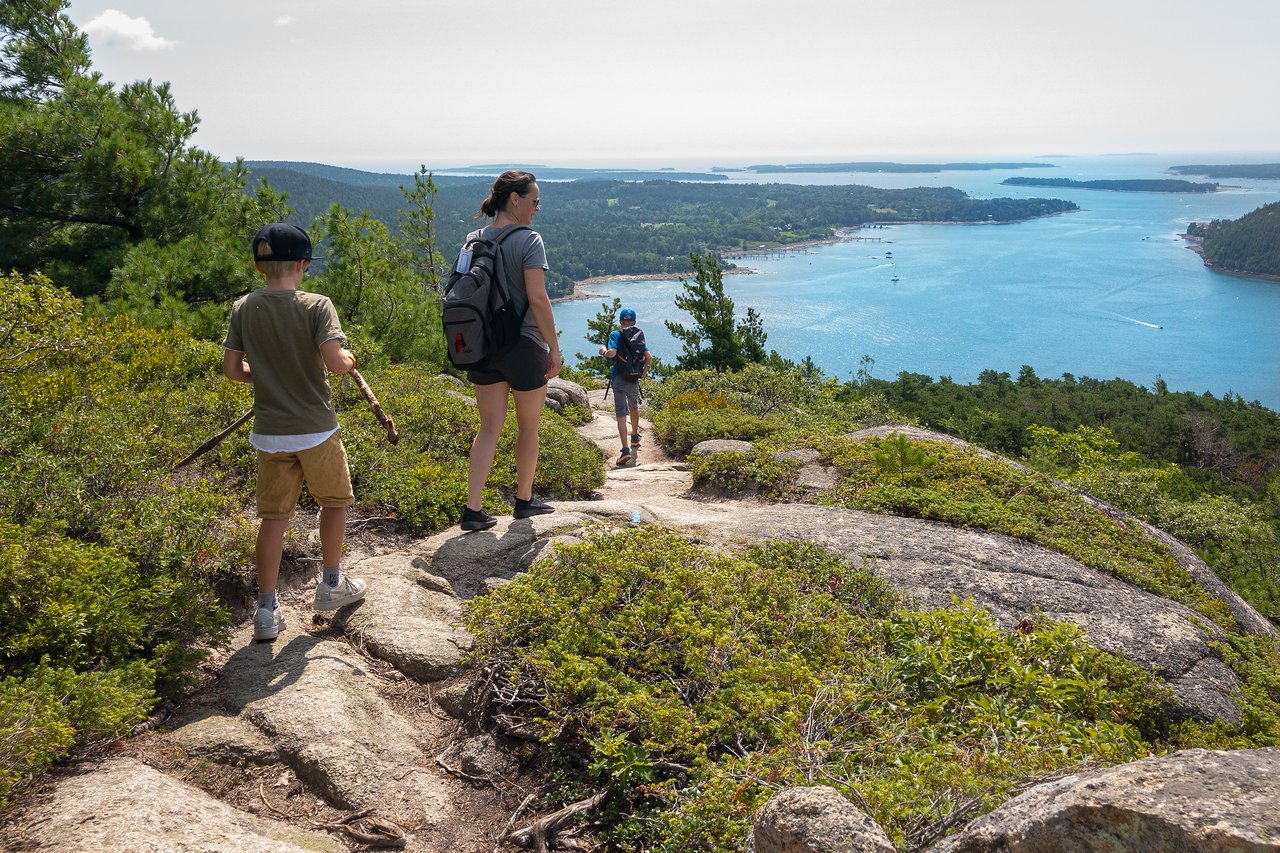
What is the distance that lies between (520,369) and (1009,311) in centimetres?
9550

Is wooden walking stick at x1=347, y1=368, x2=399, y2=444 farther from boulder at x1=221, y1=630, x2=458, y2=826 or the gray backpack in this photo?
boulder at x1=221, y1=630, x2=458, y2=826

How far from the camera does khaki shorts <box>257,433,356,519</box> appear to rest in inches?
138

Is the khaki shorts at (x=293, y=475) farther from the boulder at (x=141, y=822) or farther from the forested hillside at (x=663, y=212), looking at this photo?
the forested hillside at (x=663, y=212)

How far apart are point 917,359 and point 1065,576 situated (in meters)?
69.8

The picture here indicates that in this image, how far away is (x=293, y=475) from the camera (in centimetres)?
354

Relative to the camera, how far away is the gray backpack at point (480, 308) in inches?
177

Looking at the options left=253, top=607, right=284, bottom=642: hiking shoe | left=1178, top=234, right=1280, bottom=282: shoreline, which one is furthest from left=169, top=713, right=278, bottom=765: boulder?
left=1178, top=234, right=1280, bottom=282: shoreline

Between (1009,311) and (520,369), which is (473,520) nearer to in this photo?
(520,369)

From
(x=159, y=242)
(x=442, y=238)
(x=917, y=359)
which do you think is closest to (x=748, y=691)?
(x=159, y=242)

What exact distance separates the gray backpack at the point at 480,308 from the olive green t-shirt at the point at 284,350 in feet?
3.51

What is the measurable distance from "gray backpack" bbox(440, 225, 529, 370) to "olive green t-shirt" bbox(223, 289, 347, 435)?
1069mm

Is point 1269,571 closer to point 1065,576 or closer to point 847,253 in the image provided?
point 1065,576

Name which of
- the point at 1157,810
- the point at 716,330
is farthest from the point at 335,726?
the point at 716,330

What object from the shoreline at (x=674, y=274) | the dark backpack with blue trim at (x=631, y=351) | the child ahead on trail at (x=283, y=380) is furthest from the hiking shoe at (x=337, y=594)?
the shoreline at (x=674, y=274)
